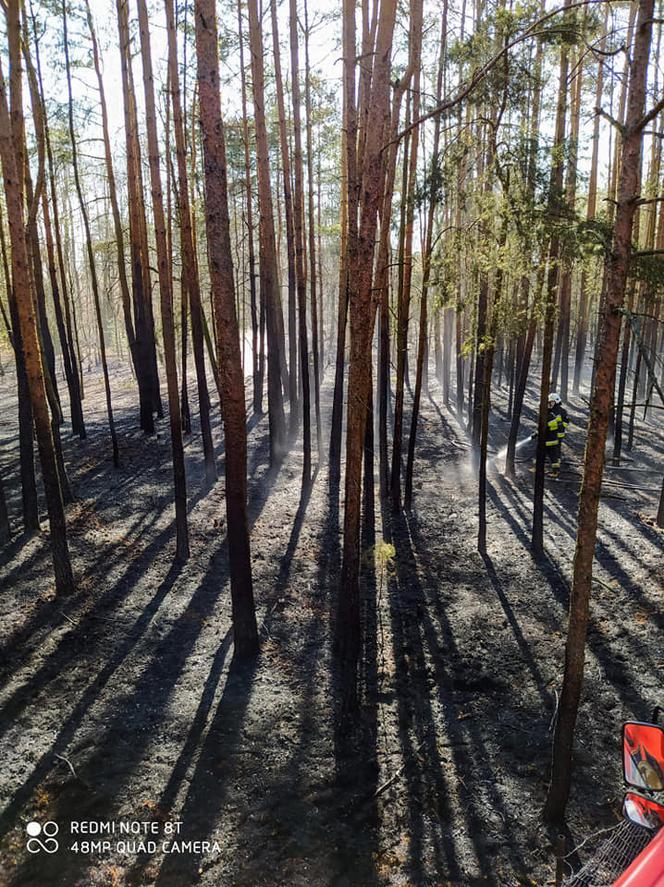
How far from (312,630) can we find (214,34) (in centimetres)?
724

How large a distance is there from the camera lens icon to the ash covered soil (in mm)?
51

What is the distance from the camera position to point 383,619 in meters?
8.18

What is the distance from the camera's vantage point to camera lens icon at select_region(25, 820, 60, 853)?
4406 mm

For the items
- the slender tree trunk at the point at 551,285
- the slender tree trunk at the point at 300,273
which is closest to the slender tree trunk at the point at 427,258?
the slender tree trunk at the point at 551,285

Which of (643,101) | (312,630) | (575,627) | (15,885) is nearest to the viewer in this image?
(643,101)

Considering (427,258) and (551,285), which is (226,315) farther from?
(551,285)

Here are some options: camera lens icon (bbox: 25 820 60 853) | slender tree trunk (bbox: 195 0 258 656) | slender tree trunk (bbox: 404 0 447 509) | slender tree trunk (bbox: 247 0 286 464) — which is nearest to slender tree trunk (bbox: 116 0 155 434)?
slender tree trunk (bbox: 247 0 286 464)

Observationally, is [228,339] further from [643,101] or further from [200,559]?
[200,559]

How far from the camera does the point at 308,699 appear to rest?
6395mm

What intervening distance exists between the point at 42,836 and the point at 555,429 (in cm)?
1241

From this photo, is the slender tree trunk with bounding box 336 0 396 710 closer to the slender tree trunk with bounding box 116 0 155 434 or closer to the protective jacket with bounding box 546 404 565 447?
the protective jacket with bounding box 546 404 565 447

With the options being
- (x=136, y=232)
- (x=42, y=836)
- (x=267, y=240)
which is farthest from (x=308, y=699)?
(x=136, y=232)

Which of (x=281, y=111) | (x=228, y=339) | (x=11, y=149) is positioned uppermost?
(x=281, y=111)

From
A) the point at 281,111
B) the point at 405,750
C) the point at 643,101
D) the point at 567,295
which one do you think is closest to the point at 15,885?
the point at 405,750
